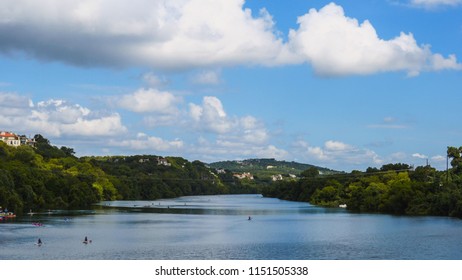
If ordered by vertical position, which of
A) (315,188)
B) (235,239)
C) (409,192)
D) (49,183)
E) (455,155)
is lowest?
(235,239)

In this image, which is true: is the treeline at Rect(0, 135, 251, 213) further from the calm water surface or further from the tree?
the tree

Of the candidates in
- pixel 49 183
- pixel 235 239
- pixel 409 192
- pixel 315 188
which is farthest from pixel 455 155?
pixel 49 183

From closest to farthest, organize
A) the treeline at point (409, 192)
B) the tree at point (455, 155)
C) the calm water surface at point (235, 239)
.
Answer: the calm water surface at point (235, 239) < the treeline at point (409, 192) < the tree at point (455, 155)

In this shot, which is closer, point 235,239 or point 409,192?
point 235,239

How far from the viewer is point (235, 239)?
214ft

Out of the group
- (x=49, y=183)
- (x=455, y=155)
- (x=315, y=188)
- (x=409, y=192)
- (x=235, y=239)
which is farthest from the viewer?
(x=315, y=188)

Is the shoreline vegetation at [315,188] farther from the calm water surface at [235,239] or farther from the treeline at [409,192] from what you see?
the calm water surface at [235,239]

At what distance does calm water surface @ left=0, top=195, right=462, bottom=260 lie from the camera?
175 ft

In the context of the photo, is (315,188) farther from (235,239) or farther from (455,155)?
(235,239)

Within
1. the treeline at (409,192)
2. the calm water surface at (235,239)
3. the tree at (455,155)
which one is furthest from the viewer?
the tree at (455,155)

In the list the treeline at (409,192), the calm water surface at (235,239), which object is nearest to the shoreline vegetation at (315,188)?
the treeline at (409,192)

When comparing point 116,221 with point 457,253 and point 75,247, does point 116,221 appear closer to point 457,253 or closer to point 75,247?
point 75,247

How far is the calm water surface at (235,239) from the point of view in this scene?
2098 inches
